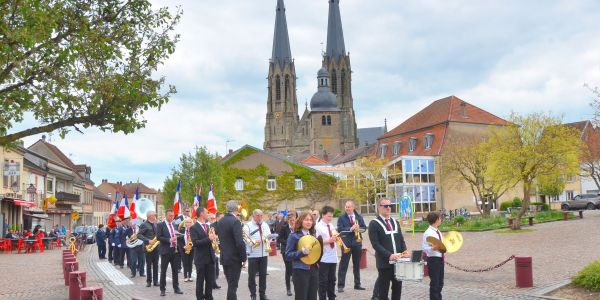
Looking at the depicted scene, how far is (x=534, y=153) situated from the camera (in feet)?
102

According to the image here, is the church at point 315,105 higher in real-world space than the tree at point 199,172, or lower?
higher

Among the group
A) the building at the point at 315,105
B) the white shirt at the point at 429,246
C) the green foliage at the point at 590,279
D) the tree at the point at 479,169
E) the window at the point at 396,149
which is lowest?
the green foliage at the point at 590,279

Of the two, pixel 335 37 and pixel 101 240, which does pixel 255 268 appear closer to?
pixel 101 240

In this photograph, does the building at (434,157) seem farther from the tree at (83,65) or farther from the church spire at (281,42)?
the church spire at (281,42)

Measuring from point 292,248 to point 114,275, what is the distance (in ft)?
40.0

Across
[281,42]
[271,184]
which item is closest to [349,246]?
[271,184]

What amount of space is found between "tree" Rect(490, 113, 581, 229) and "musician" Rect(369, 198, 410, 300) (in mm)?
22516

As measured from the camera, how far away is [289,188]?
6681 centimetres

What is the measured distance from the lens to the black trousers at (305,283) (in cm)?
905

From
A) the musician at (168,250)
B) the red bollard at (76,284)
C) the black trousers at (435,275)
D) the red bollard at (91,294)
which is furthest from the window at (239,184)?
the red bollard at (91,294)

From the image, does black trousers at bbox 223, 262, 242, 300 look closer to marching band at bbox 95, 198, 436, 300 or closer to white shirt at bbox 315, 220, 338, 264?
marching band at bbox 95, 198, 436, 300

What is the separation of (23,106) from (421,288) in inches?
366

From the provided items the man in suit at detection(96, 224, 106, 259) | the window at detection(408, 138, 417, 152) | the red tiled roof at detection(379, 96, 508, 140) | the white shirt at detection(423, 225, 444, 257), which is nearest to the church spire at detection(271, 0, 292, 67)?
the red tiled roof at detection(379, 96, 508, 140)

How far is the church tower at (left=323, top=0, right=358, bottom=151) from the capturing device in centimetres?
12812
